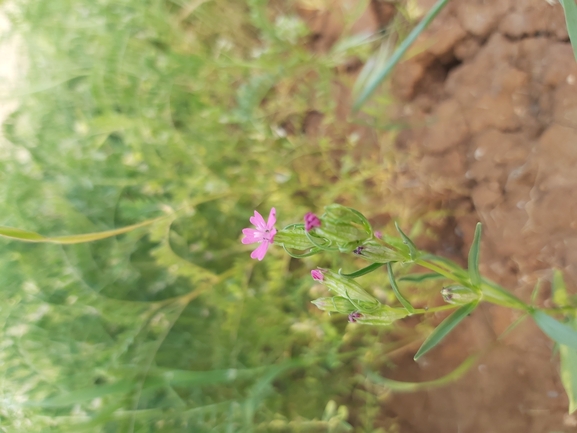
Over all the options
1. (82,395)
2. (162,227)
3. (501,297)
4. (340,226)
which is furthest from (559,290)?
(82,395)

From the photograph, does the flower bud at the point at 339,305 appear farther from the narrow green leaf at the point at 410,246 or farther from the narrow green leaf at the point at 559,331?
the narrow green leaf at the point at 559,331

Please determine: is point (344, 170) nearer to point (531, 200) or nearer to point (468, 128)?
point (468, 128)

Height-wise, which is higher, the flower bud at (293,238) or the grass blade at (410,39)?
the grass blade at (410,39)

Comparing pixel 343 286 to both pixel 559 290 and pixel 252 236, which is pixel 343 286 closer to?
pixel 252 236

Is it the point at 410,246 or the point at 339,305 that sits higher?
the point at 410,246

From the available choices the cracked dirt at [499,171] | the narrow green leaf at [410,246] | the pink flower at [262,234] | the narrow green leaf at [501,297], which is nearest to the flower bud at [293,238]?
the pink flower at [262,234]

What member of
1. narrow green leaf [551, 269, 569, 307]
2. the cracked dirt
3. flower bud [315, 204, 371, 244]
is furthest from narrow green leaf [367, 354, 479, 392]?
flower bud [315, 204, 371, 244]

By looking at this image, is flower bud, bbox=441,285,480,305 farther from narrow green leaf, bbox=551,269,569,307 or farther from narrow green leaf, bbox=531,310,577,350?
narrow green leaf, bbox=551,269,569,307
